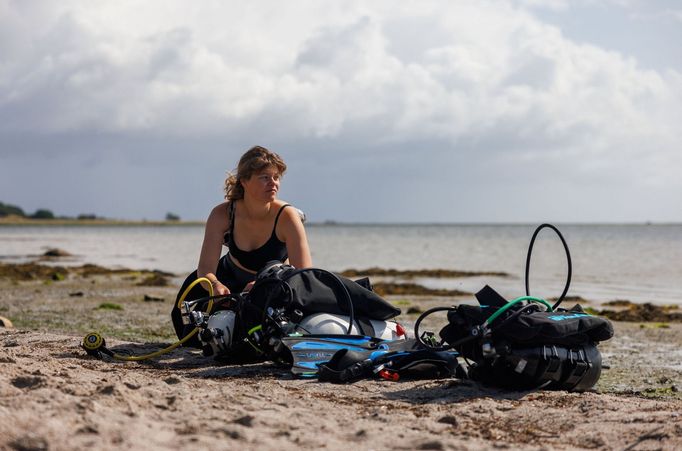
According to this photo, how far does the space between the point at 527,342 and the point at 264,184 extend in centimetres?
274

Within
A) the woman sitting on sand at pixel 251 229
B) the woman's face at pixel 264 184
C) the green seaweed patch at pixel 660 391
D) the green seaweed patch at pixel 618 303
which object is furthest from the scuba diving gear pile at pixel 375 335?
the green seaweed patch at pixel 618 303

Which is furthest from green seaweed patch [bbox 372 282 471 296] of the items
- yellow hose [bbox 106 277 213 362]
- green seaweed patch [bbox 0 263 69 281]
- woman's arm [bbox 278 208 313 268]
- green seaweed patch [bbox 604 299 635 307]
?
yellow hose [bbox 106 277 213 362]

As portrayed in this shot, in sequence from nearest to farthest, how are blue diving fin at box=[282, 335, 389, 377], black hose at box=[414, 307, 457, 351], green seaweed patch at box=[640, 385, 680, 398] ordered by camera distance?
black hose at box=[414, 307, 457, 351]
blue diving fin at box=[282, 335, 389, 377]
green seaweed patch at box=[640, 385, 680, 398]

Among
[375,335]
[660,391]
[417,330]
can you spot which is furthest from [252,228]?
[660,391]

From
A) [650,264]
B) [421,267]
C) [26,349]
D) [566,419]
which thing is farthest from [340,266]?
[566,419]

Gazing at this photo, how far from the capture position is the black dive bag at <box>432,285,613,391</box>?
16.0 ft

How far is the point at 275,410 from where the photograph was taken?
4039 mm

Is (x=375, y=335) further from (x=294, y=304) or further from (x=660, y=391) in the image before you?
(x=660, y=391)

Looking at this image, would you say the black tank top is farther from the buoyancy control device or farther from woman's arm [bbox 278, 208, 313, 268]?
the buoyancy control device

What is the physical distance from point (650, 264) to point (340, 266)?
43.0ft

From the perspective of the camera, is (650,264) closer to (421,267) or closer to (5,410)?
(421,267)

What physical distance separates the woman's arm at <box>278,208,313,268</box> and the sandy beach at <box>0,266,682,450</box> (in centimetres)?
107

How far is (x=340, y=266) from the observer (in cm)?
3122

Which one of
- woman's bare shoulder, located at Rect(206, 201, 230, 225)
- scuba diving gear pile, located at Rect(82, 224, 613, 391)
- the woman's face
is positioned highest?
the woman's face
